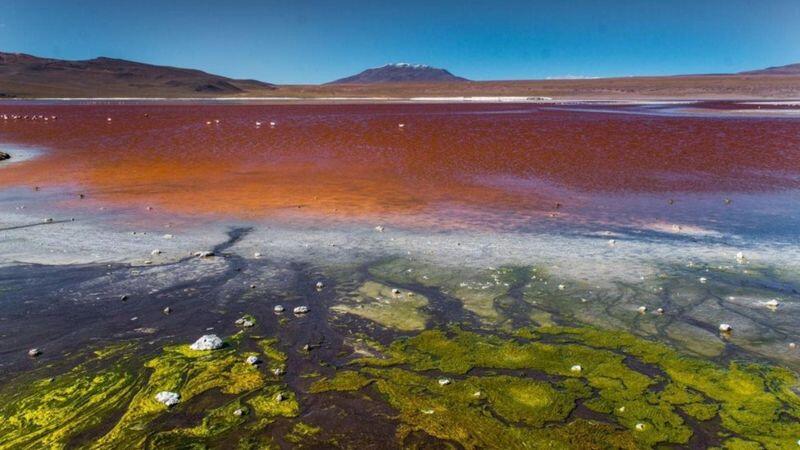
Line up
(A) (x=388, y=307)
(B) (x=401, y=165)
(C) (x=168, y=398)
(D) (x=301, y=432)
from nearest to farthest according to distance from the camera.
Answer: (D) (x=301, y=432)
(C) (x=168, y=398)
(A) (x=388, y=307)
(B) (x=401, y=165)

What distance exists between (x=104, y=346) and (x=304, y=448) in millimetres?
3387

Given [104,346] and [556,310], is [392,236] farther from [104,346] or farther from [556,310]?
[104,346]

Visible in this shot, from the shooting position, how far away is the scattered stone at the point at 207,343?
6867 millimetres

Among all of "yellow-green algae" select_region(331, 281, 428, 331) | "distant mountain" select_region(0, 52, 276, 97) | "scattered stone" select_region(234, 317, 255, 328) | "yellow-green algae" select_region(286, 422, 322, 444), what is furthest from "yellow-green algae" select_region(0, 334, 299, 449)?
"distant mountain" select_region(0, 52, 276, 97)

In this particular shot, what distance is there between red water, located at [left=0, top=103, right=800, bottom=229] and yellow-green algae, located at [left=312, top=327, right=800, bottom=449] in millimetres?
6720

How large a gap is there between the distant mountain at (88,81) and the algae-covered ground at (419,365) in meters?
128

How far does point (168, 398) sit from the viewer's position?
5.87 meters

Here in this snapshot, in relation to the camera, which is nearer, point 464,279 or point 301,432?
point 301,432

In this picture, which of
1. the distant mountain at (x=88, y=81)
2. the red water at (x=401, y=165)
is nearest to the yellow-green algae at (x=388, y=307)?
the red water at (x=401, y=165)

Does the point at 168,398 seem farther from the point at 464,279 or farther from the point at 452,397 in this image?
the point at 464,279

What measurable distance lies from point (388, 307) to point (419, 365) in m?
1.76

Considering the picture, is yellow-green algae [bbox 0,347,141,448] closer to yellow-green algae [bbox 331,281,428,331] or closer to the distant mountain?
yellow-green algae [bbox 331,281,428,331]

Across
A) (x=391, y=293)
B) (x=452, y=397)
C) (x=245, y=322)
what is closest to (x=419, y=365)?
(x=452, y=397)

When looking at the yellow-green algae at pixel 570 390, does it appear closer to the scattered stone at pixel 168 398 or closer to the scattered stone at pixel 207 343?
the scattered stone at pixel 168 398
